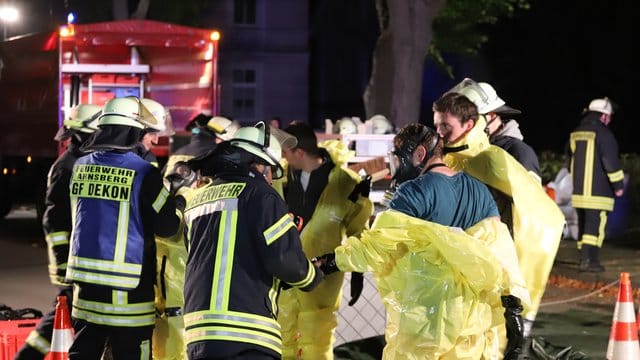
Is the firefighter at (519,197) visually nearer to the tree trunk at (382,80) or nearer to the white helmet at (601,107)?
the white helmet at (601,107)

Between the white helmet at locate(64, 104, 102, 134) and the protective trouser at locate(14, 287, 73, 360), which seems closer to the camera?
the protective trouser at locate(14, 287, 73, 360)

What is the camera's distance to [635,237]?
54.7 ft

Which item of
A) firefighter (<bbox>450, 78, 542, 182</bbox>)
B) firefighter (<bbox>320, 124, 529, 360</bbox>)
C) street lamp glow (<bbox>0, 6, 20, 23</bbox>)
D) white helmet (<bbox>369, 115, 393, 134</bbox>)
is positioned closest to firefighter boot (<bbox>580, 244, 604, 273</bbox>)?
white helmet (<bbox>369, 115, 393, 134</bbox>)

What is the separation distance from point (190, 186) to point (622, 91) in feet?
93.8

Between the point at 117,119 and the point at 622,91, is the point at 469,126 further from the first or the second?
the point at 622,91

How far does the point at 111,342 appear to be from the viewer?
545 centimetres

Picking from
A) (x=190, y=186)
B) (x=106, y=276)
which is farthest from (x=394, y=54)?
(x=106, y=276)

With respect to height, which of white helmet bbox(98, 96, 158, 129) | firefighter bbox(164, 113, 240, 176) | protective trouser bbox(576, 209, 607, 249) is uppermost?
white helmet bbox(98, 96, 158, 129)

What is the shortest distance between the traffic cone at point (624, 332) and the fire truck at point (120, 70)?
10.4 metres

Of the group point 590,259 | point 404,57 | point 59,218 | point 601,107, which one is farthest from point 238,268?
point 404,57

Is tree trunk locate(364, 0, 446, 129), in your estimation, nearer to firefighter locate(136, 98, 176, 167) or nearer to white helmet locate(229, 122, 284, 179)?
firefighter locate(136, 98, 176, 167)

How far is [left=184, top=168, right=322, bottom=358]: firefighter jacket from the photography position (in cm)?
460

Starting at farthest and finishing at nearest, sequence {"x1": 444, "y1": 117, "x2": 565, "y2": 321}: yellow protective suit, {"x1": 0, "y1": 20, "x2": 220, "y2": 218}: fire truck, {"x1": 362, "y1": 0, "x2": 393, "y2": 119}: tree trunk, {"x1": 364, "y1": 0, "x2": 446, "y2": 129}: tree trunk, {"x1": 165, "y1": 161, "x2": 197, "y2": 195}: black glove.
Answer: {"x1": 362, "y1": 0, "x2": 393, "y2": 119}: tree trunk
{"x1": 364, "y1": 0, "x2": 446, "y2": 129}: tree trunk
{"x1": 0, "y1": 20, "x2": 220, "y2": 218}: fire truck
{"x1": 165, "y1": 161, "x2": 197, "y2": 195}: black glove
{"x1": 444, "y1": 117, "x2": 565, "y2": 321}: yellow protective suit

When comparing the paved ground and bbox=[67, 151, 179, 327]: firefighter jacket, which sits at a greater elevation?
bbox=[67, 151, 179, 327]: firefighter jacket
